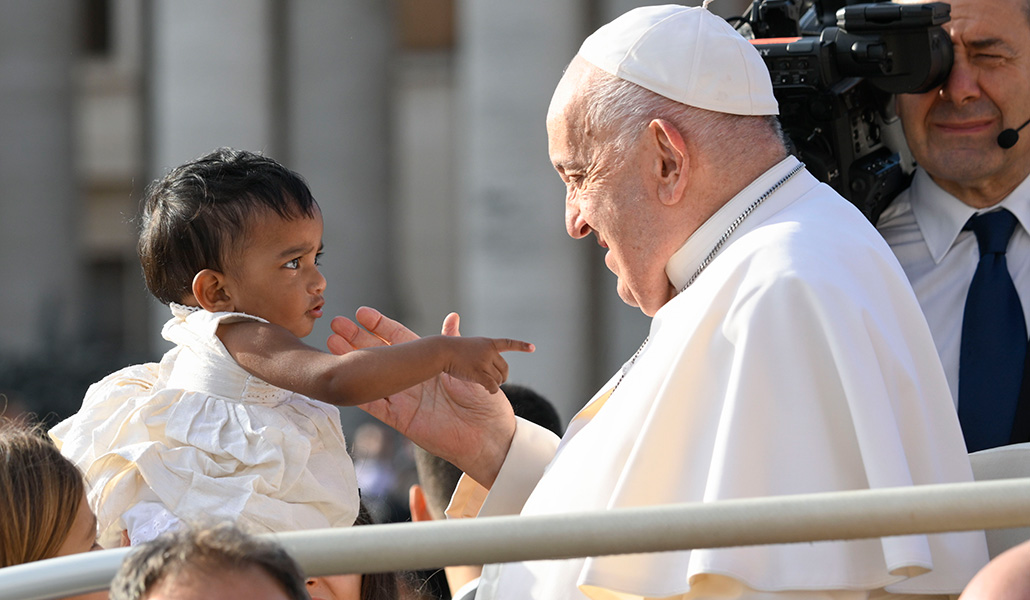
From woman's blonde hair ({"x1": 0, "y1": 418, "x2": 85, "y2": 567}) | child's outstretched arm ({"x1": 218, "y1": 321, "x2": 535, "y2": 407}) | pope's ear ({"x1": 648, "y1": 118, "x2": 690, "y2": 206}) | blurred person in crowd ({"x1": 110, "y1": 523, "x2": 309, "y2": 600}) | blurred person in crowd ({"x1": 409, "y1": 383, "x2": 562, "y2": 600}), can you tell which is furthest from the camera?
blurred person in crowd ({"x1": 409, "y1": 383, "x2": 562, "y2": 600})

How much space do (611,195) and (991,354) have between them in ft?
3.85

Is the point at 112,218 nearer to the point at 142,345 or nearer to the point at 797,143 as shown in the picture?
the point at 142,345

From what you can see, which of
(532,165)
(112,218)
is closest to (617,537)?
(532,165)

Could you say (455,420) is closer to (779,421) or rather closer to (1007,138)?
(779,421)

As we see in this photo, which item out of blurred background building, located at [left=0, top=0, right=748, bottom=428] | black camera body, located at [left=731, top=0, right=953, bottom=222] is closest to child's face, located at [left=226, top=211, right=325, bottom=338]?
black camera body, located at [left=731, top=0, right=953, bottom=222]

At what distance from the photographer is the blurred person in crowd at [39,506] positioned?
2295 millimetres

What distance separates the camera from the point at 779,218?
2770 mm

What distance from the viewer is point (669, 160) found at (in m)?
2.88

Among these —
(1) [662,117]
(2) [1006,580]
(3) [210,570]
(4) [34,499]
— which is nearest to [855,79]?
(1) [662,117]

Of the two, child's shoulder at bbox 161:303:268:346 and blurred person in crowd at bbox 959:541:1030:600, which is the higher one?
blurred person in crowd at bbox 959:541:1030:600

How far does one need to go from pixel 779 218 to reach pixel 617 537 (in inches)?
49.7

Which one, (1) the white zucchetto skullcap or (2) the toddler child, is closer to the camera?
(2) the toddler child

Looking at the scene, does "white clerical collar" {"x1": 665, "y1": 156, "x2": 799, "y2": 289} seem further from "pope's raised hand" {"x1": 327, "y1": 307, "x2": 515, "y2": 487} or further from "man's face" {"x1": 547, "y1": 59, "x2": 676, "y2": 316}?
"pope's raised hand" {"x1": 327, "y1": 307, "x2": 515, "y2": 487}

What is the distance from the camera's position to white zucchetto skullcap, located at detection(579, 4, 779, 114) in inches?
115
